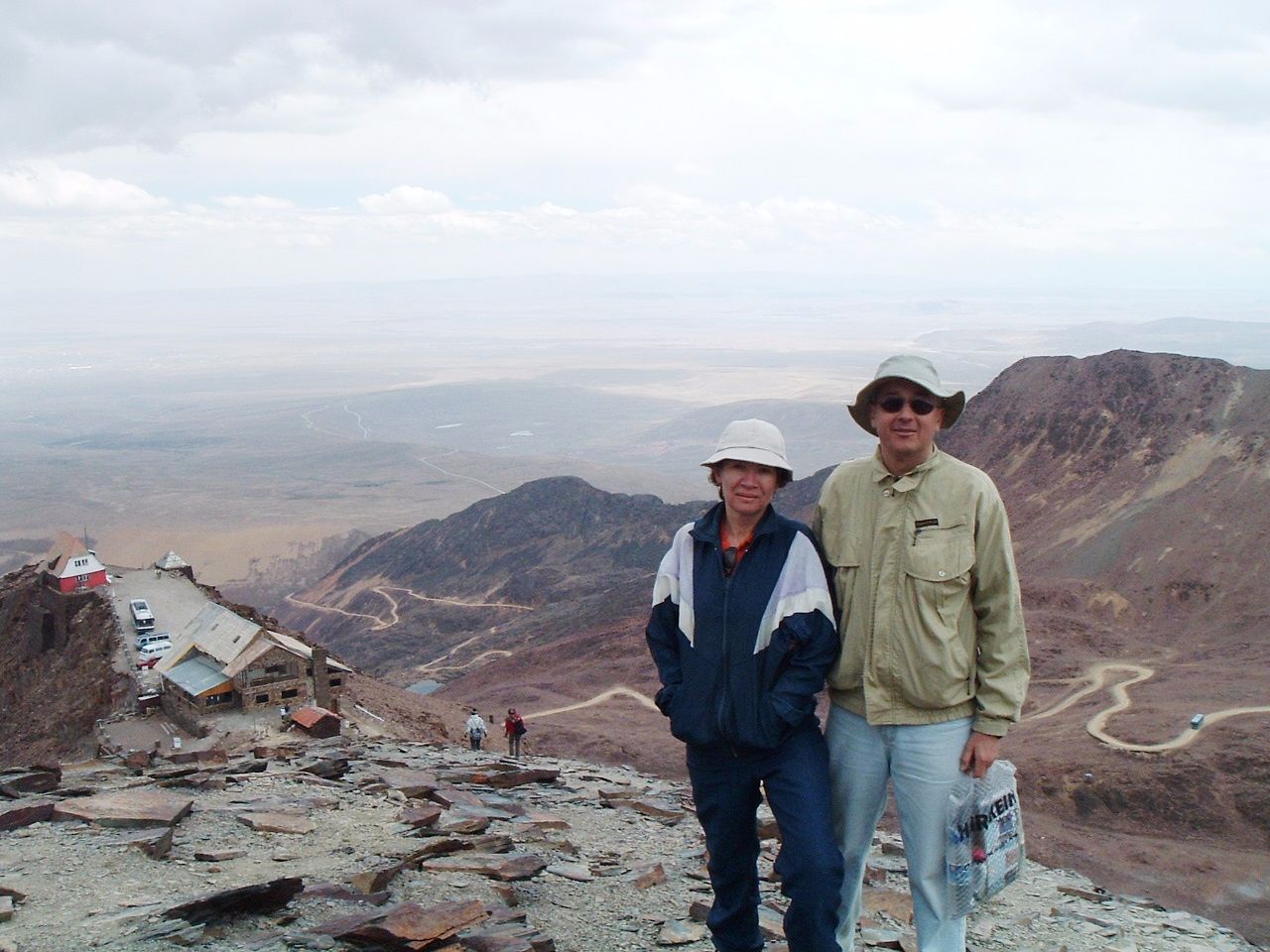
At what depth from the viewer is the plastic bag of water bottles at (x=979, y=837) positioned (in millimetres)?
4371

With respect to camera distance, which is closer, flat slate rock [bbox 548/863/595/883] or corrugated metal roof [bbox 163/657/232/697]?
flat slate rock [bbox 548/863/595/883]

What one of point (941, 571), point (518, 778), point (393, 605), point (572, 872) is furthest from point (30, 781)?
point (393, 605)

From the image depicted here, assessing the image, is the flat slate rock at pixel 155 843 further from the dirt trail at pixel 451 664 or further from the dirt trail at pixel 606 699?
the dirt trail at pixel 451 664

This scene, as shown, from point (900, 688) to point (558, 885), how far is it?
3465mm

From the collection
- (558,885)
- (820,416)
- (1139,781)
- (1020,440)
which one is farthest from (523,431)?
(558,885)

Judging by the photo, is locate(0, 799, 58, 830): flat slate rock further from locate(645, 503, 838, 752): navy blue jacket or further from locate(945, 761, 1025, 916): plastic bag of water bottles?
locate(945, 761, 1025, 916): plastic bag of water bottles

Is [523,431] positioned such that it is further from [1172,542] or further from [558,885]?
[558,885]

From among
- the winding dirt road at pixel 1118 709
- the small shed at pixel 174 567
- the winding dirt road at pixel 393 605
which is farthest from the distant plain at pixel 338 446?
the winding dirt road at pixel 1118 709

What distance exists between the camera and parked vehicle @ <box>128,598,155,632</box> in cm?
2433

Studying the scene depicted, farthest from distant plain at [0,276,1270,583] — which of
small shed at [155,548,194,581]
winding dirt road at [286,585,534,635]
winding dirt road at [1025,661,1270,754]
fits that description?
winding dirt road at [1025,661,1270,754]

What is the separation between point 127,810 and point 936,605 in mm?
6706

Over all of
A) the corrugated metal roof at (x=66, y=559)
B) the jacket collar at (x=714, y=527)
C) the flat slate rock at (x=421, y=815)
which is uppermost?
the jacket collar at (x=714, y=527)

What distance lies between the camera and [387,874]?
20.6ft

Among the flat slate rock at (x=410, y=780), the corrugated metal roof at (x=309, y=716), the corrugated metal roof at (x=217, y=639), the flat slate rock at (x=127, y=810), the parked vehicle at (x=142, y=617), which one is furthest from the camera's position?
the parked vehicle at (x=142, y=617)
